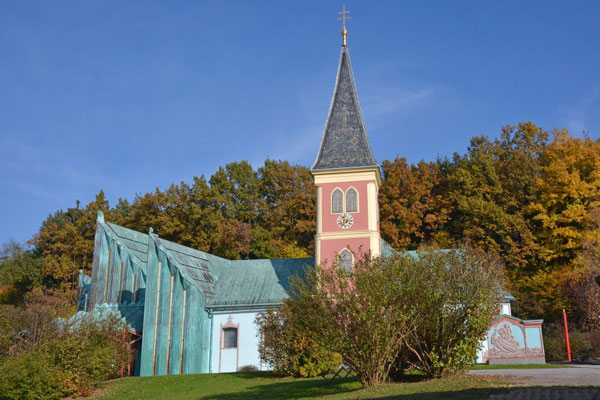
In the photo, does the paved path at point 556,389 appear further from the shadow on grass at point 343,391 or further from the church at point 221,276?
the church at point 221,276

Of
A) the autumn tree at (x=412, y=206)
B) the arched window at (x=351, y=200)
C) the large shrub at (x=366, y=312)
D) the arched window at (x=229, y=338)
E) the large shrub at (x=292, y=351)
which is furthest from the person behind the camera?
the autumn tree at (x=412, y=206)

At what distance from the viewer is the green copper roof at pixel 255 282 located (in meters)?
33.7

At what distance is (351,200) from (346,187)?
2.97 feet

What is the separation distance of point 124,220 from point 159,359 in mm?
25504

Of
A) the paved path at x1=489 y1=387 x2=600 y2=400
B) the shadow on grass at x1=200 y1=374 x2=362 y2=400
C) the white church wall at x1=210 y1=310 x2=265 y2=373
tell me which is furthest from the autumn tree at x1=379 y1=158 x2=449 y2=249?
the paved path at x1=489 y1=387 x2=600 y2=400

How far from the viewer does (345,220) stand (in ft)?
111

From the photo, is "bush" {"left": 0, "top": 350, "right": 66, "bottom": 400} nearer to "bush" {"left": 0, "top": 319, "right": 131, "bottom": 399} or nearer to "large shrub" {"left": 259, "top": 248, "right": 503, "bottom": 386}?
"bush" {"left": 0, "top": 319, "right": 131, "bottom": 399}

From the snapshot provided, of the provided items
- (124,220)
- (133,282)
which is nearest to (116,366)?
(133,282)

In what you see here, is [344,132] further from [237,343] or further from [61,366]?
[61,366]

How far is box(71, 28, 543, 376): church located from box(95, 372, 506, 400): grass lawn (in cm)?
525

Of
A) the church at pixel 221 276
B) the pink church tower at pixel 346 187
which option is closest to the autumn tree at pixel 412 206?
the church at pixel 221 276

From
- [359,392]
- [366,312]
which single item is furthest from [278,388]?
[366,312]

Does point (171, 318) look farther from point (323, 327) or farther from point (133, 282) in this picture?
point (323, 327)

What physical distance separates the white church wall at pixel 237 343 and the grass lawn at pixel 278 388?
19.0 feet
